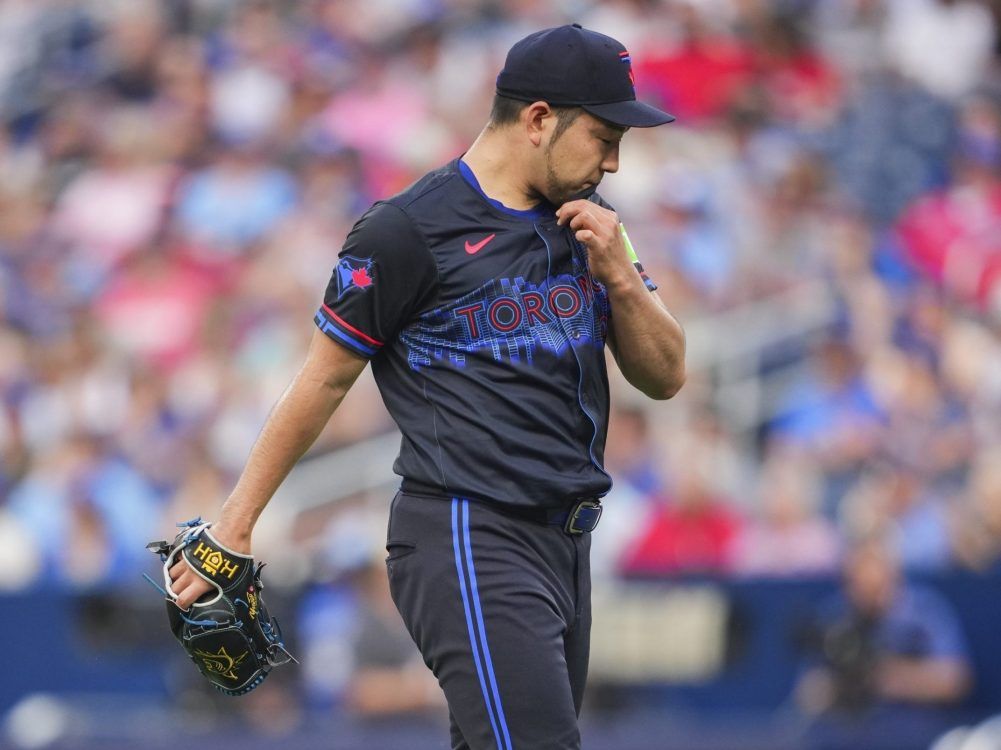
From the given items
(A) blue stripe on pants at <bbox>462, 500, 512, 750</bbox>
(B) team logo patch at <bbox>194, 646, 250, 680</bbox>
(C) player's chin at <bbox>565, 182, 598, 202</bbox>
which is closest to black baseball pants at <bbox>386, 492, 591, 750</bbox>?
(A) blue stripe on pants at <bbox>462, 500, 512, 750</bbox>

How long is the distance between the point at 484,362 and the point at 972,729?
13.8ft

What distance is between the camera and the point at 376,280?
3.55 m

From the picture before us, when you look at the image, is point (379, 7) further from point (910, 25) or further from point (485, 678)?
point (485, 678)

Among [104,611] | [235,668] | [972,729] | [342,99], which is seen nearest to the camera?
[235,668]

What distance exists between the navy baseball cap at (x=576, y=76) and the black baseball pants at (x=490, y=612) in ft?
3.03

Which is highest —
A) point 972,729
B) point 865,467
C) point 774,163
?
point 774,163

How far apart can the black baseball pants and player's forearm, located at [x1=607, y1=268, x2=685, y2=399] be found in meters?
0.46

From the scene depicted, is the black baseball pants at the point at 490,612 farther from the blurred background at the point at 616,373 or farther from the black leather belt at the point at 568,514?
the blurred background at the point at 616,373

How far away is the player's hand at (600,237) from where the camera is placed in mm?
3596

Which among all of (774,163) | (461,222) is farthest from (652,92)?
(461,222)

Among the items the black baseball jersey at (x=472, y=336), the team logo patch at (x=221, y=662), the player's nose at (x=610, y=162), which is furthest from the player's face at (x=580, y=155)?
the team logo patch at (x=221, y=662)

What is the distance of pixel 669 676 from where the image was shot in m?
7.41

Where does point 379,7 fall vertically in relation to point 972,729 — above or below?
above

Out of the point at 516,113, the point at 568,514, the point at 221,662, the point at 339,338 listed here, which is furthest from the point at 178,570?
the point at 516,113
